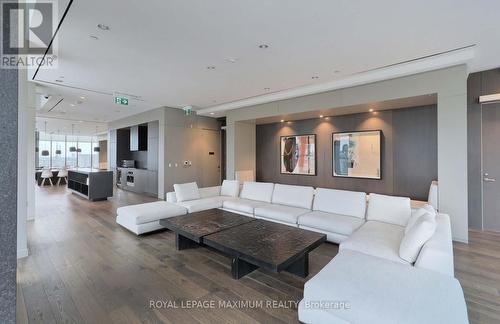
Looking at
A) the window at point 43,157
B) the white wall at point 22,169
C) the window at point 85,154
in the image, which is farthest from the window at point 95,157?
the white wall at point 22,169

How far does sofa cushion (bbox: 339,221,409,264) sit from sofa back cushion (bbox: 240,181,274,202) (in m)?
2.34

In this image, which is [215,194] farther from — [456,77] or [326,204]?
[456,77]

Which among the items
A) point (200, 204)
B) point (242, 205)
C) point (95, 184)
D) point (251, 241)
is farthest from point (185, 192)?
point (95, 184)

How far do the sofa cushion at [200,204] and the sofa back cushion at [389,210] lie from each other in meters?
3.08

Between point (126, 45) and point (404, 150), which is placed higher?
point (126, 45)

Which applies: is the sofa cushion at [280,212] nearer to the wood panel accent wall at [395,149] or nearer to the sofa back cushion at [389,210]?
the sofa back cushion at [389,210]

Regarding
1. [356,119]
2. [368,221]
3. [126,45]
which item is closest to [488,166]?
[356,119]

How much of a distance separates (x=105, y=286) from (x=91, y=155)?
730 inches

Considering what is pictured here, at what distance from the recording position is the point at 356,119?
5.96 meters

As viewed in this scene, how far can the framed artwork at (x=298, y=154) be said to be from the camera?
22.2 feet

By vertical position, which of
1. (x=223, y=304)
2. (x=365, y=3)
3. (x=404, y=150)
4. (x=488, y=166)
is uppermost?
(x=365, y=3)

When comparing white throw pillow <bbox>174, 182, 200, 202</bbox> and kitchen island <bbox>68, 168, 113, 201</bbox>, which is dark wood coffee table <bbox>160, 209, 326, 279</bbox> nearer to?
white throw pillow <bbox>174, 182, 200, 202</bbox>

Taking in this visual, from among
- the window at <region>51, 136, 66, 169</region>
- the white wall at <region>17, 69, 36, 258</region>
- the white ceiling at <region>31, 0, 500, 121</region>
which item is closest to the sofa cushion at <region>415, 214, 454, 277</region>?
the white ceiling at <region>31, 0, 500, 121</region>

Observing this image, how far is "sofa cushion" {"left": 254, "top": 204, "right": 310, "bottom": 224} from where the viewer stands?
423 centimetres
